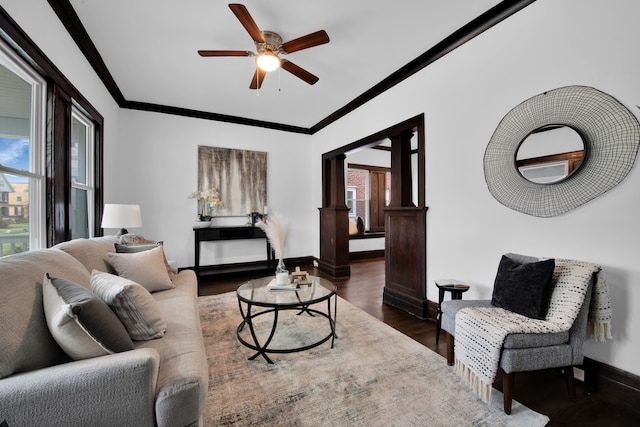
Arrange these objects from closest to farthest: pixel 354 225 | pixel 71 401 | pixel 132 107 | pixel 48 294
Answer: pixel 71 401
pixel 48 294
pixel 132 107
pixel 354 225

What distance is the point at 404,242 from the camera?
326 centimetres

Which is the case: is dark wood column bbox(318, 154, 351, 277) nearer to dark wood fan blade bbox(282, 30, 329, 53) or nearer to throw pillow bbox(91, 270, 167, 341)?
dark wood fan blade bbox(282, 30, 329, 53)

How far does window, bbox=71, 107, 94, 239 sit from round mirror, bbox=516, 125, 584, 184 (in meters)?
4.23

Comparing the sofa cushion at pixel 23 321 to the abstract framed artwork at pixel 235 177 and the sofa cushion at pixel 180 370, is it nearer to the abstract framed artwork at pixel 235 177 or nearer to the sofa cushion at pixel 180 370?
the sofa cushion at pixel 180 370

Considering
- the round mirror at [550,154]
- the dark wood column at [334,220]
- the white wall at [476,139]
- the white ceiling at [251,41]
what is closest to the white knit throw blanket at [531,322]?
the white wall at [476,139]

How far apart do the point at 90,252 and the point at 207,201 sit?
2.73m

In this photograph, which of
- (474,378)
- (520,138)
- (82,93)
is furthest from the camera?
(82,93)

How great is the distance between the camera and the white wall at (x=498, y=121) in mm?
1646

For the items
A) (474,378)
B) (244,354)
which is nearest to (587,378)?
(474,378)

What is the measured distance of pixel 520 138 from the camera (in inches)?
83.5

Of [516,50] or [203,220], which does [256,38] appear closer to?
[516,50]

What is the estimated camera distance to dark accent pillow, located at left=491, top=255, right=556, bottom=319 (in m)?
1.66

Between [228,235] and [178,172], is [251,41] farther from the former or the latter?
[228,235]

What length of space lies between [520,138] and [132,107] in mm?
5129
